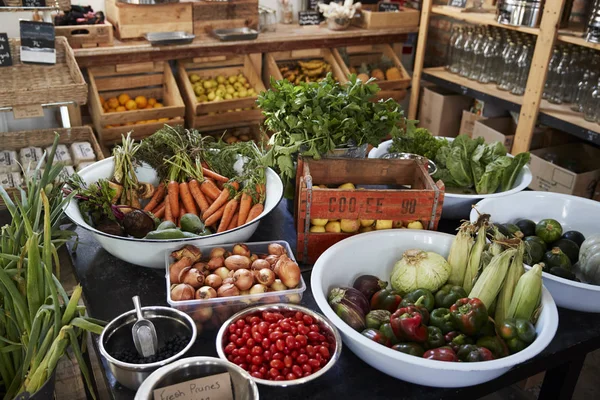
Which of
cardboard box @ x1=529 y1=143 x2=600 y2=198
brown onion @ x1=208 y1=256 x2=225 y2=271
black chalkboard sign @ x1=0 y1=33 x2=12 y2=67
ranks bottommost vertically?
cardboard box @ x1=529 y1=143 x2=600 y2=198

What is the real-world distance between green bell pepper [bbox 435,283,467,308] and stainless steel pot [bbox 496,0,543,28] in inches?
93.2

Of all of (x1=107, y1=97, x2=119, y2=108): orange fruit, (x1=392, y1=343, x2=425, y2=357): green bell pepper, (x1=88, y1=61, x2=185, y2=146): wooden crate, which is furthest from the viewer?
(x1=107, y1=97, x2=119, y2=108): orange fruit

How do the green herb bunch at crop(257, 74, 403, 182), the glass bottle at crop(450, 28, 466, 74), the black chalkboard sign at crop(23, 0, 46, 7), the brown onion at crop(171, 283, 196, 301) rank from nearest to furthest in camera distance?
the brown onion at crop(171, 283, 196, 301) → the green herb bunch at crop(257, 74, 403, 182) → the black chalkboard sign at crop(23, 0, 46, 7) → the glass bottle at crop(450, 28, 466, 74)

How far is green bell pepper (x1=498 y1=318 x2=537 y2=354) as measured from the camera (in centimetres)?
131

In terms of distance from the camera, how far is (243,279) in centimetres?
144

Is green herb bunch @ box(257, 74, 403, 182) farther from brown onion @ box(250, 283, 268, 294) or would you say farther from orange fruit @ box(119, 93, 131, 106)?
orange fruit @ box(119, 93, 131, 106)

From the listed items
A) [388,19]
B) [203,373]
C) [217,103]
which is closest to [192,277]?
[203,373]

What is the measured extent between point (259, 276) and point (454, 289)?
21.0 inches

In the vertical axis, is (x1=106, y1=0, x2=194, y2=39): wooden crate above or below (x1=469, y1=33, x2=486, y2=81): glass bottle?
above

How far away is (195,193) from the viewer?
194cm

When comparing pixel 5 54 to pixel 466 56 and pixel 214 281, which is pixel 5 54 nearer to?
pixel 214 281

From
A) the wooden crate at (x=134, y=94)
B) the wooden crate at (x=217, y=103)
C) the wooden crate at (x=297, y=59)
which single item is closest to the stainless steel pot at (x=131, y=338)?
the wooden crate at (x=134, y=94)

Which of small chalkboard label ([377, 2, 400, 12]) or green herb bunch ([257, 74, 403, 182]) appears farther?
small chalkboard label ([377, 2, 400, 12])

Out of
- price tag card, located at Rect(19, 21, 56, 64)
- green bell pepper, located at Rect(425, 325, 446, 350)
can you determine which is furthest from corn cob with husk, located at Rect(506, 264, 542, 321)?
price tag card, located at Rect(19, 21, 56, 64)
